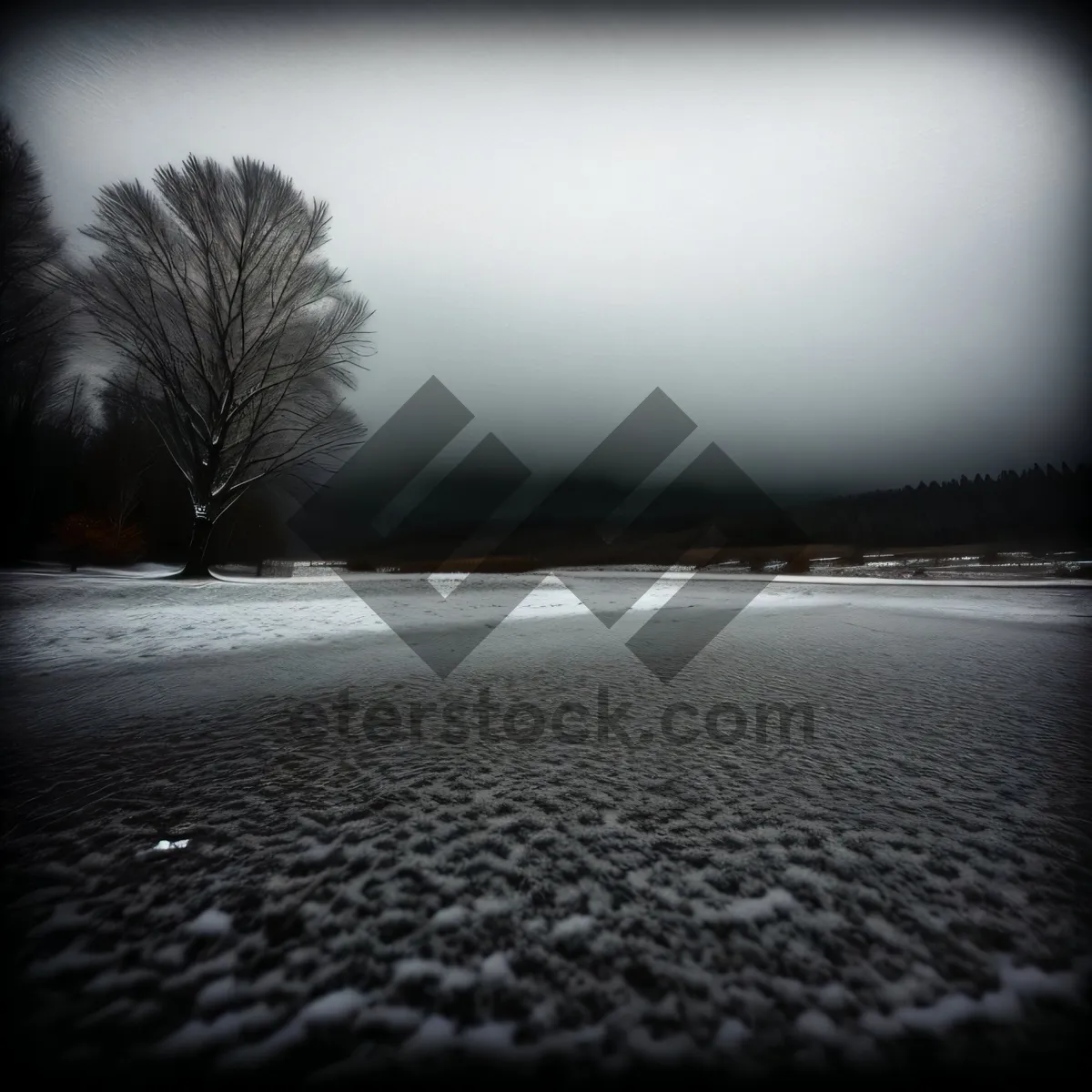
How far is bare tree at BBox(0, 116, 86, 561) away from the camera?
8211 mm

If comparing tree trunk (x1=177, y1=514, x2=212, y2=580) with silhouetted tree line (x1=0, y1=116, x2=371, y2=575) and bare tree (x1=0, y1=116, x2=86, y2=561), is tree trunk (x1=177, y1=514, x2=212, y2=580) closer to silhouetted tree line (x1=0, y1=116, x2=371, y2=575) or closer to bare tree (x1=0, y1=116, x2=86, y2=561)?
silhouetted tree line (x1=0, y1=116, x2=371, y2=575)

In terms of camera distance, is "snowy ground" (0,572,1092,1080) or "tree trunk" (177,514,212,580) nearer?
"snowy ground" (0,572,1092,1080)

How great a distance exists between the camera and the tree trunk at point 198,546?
30.3 ft

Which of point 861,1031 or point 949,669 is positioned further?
point 949,669

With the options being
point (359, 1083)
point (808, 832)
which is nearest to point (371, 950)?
point (359, 1083)

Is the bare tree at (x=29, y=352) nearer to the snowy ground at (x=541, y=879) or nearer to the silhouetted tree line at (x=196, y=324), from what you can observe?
the silhouetted tree line at (x=196, y=324)

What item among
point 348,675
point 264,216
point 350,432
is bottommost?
point 348,675

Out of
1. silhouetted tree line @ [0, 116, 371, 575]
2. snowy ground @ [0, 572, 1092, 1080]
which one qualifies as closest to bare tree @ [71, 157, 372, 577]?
silhouetted tree line @ [0, 116, 371, 575]

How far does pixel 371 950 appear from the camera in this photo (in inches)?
34.8

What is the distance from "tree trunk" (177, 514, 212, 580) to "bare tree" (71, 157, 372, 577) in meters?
0.03

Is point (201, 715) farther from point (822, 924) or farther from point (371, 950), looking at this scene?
point (822, 924)

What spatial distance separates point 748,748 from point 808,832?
65 cm

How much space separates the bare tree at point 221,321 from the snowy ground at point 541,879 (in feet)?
27.1

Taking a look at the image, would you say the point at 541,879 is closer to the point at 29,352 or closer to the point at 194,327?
the point at 194,327
